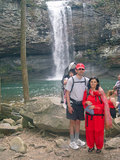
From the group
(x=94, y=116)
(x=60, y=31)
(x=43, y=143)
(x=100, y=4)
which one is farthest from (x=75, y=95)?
(x=100, y=4)

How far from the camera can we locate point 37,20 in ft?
87.1

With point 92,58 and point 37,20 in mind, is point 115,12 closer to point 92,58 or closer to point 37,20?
point 92,58

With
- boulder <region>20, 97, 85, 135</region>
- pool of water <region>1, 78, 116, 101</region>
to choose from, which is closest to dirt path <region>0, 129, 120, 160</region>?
boulder <region>20, 97, 85, 135</region>

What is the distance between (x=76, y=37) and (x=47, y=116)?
1038 inches

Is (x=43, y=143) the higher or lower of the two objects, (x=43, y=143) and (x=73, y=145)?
the lower

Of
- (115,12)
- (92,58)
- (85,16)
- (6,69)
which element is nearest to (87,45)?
(92,58)

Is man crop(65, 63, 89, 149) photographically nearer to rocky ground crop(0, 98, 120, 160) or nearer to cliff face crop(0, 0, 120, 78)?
rocky ground crop(0, 98, 120, 160)

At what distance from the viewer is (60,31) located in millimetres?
29359

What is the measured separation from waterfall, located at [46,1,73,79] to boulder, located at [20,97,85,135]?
24728 mm

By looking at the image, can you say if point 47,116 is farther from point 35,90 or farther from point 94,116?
point 35,90

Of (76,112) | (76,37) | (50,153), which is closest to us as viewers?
(50,153)

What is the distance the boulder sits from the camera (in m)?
4.59

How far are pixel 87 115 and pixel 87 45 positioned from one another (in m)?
27.7

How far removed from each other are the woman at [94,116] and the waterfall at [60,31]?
2616 cm
